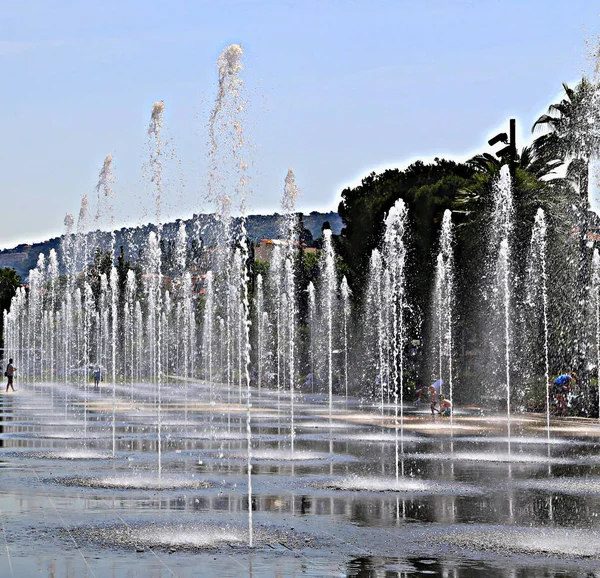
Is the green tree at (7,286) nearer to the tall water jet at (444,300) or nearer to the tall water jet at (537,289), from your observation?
the tall water jet at (444,300)

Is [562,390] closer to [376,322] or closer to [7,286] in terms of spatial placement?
[376,322]

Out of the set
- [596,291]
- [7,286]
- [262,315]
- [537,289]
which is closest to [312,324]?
[262,315]

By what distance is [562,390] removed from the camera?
3047 centimetres

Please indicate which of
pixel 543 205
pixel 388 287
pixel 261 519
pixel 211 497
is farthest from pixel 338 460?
pixel 388 287

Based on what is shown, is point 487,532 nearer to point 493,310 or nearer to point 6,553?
point 6,553

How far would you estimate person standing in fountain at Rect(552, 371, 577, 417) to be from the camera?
3000 centimetres

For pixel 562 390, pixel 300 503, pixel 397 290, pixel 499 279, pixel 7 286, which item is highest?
pixel 7 286

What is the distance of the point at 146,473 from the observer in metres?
15.2

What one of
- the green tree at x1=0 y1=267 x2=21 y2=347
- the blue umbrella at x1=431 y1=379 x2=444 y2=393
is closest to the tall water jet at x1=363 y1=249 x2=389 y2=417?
the blue umbrella at x1=431 y1=379 x2=444 y2=393

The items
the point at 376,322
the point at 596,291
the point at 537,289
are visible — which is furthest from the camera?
the point at 376,322

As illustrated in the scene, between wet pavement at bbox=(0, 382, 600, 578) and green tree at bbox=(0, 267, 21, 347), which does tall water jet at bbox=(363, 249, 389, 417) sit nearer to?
wet pavement at bbox=(0, 382, 600, 578)

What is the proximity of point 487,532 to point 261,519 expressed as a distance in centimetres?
212

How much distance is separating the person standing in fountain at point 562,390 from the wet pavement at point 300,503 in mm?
5840

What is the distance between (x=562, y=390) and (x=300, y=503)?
1914 centimetres
